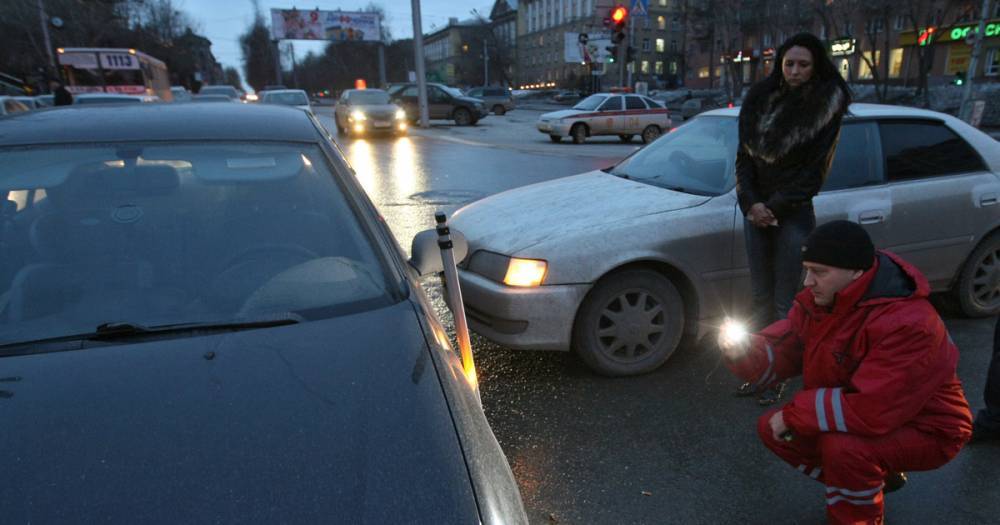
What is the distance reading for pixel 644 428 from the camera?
9.71ft

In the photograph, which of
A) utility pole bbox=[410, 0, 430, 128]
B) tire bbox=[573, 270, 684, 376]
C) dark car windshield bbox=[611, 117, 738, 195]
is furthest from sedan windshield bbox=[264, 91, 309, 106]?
tire bbox=[573, 270, 684, 376]

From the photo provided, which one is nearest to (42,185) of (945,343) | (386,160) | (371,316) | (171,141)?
(171,141)

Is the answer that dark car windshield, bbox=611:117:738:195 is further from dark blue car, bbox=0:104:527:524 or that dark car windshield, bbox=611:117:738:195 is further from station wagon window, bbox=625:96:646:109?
station wagon window, bbox=625:96:646:109

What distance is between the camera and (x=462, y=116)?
2662 centimetres

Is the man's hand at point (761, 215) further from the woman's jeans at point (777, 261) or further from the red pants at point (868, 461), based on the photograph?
the red pants at point (868, 461)

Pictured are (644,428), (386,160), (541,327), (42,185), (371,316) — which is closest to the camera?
(371,316)

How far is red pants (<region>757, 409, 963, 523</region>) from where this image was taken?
1.95 metres

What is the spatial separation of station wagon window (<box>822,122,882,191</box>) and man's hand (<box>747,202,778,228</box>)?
2.62 feet

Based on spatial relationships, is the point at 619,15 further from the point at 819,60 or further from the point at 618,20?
the point at 819,60

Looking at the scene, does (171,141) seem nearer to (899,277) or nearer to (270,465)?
(270,465)

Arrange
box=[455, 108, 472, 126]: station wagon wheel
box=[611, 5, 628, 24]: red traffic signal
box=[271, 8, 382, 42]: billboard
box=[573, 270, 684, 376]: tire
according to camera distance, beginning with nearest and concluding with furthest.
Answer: box=[573, 270, 684, 376]: tire → box=[611, 5, 628, 24]: red traffic signal → box=[455, 108, 472, 126]: station wagon wheel → box=[271, 8, 382, 42]: billboard

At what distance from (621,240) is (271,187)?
1.77 metres

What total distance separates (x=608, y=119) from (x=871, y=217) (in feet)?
50.4

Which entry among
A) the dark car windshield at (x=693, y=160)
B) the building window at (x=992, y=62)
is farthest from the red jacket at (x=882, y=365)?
the building window at (x=992, y=62)
